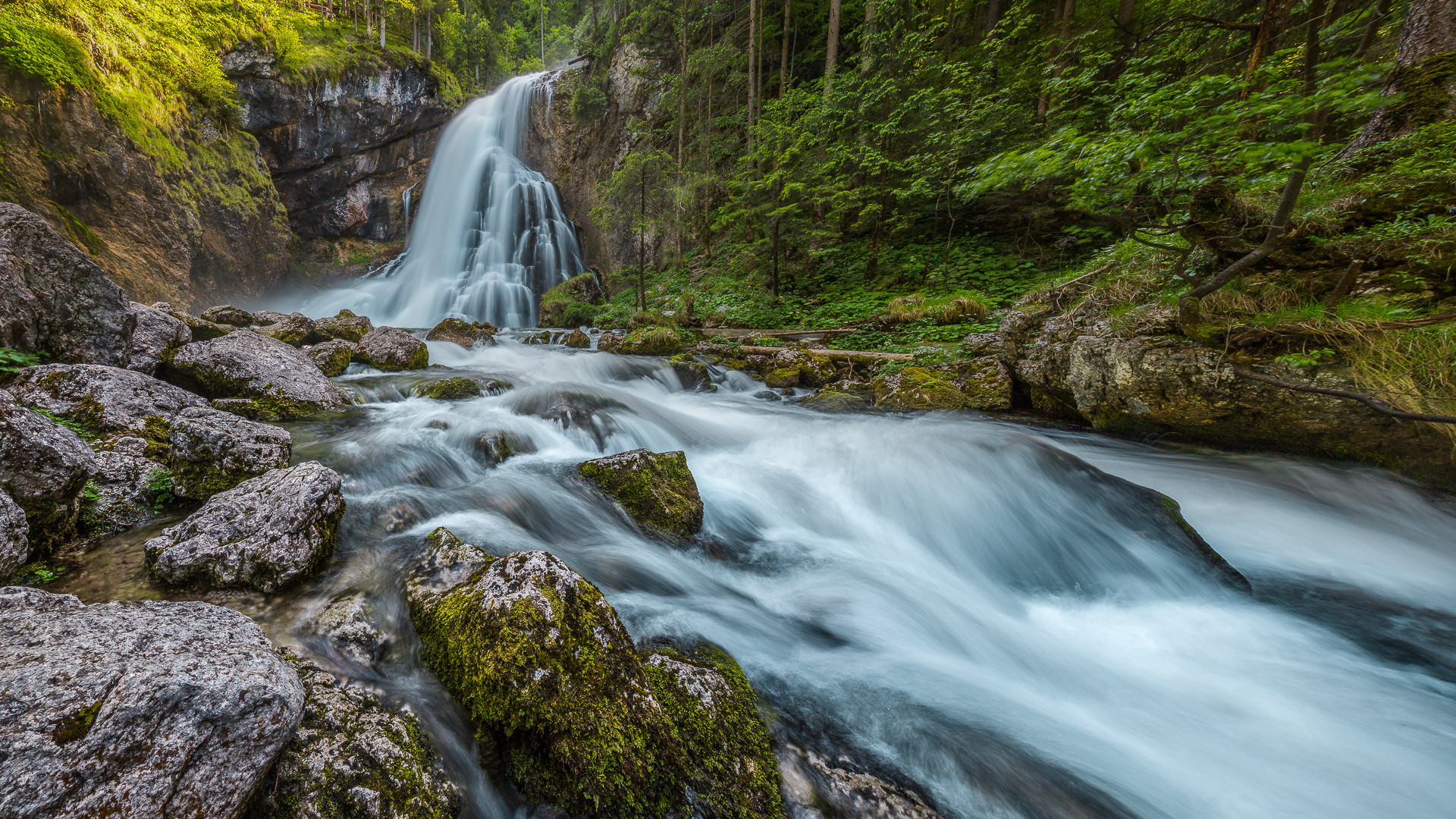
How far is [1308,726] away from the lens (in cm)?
233

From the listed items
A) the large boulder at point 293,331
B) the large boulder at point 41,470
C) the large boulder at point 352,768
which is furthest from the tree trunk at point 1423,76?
the large boulder at point 293,331

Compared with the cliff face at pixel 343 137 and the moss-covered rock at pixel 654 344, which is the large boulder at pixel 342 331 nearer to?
the moss-covered rock at pixel 654 344

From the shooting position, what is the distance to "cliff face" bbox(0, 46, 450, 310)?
9.66m

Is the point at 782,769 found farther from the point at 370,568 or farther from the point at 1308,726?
the point at 1308,726

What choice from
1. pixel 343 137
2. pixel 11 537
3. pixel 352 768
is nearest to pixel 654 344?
pixel 11 537

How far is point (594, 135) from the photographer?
23.1 meters

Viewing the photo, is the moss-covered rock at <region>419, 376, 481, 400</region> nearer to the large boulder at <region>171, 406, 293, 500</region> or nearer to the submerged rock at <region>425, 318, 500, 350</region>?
the large boulder at <region>171, 406, 293, 500</region>

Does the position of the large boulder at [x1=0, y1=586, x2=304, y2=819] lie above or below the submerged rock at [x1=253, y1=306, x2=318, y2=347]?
below

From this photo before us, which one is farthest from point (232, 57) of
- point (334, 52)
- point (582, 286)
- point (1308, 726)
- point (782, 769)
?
point (1308, 726)

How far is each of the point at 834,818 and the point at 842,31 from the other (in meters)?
23.2

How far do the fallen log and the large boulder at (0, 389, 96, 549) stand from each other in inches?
327

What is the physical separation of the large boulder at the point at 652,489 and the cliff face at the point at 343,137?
24920 mm

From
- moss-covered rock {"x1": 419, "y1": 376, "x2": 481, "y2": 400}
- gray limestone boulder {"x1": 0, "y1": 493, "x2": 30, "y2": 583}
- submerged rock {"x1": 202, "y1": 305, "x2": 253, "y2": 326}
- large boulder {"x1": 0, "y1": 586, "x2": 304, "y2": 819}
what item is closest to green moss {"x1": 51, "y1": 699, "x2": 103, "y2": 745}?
large boulder {"x1": 0, "y1": 586, "x2": 304, "y2": 819}

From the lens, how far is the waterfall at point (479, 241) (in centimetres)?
1919
